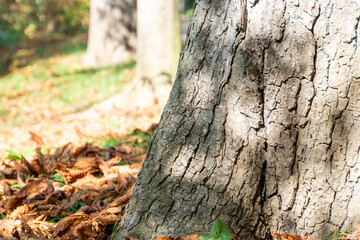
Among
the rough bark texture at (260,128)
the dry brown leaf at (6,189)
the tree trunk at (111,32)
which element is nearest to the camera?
the rough bark texture at (260,128)

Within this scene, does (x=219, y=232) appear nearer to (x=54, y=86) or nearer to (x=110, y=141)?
(x=110, y=141)

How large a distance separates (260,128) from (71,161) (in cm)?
185

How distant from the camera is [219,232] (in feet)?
6.07

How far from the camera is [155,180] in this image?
202 centimetres

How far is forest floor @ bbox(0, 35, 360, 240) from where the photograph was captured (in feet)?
7.20

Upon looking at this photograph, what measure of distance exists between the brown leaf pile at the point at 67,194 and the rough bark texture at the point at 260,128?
28 centimetres

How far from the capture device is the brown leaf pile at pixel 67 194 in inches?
85.1

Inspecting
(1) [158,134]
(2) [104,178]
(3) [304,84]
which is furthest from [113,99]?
(3) [304,84]

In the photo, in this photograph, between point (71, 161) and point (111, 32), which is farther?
point (111, 32)

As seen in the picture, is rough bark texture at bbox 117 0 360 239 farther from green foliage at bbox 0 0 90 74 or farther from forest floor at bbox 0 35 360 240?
green foliage at bbox 0 0 90 74

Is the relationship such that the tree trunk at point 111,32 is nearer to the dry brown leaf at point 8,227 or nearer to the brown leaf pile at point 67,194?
the brown leaf pile at point 67,194

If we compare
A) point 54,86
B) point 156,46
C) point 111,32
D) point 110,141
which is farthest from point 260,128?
point 111,32

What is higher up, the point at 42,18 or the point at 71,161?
the point at 42,18

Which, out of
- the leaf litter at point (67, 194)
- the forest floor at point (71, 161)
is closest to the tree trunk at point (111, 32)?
the forest floor at point (71, 161)
